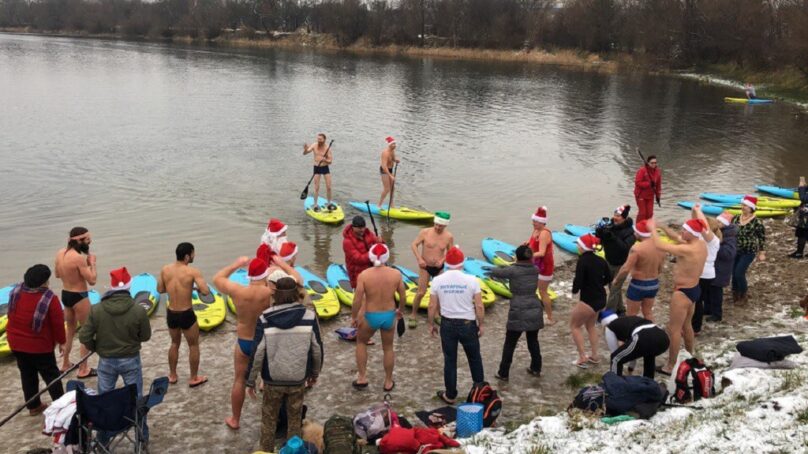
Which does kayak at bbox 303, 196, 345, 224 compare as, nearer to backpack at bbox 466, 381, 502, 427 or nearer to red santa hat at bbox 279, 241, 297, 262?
red santa hat at bbox 279, 241, 297, 262

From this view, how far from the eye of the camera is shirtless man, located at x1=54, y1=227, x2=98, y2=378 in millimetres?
7125

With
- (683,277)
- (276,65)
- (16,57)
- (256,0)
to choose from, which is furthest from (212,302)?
(256,0)

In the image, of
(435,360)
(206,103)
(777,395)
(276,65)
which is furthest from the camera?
(276,65)

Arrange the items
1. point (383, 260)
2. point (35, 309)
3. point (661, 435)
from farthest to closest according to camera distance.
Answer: point (383, 260)
point (35, 309)
point (661, 435)

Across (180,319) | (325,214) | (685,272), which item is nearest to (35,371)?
(180,319)

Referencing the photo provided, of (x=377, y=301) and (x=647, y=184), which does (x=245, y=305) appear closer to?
(x=377, y=301)

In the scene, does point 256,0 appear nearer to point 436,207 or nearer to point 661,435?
point 436,207

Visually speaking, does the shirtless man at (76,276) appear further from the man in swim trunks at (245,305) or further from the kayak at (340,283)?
the kayak at (340,283)

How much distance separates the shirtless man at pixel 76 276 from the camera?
7.12 metres

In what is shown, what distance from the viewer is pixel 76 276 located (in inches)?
285

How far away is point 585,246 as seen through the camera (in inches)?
287

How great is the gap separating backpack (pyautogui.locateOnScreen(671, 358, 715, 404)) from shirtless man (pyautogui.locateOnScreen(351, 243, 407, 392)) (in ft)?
9.90

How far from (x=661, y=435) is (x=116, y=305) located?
504 centimetres

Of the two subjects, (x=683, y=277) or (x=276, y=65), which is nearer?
(x=683, y=277)
